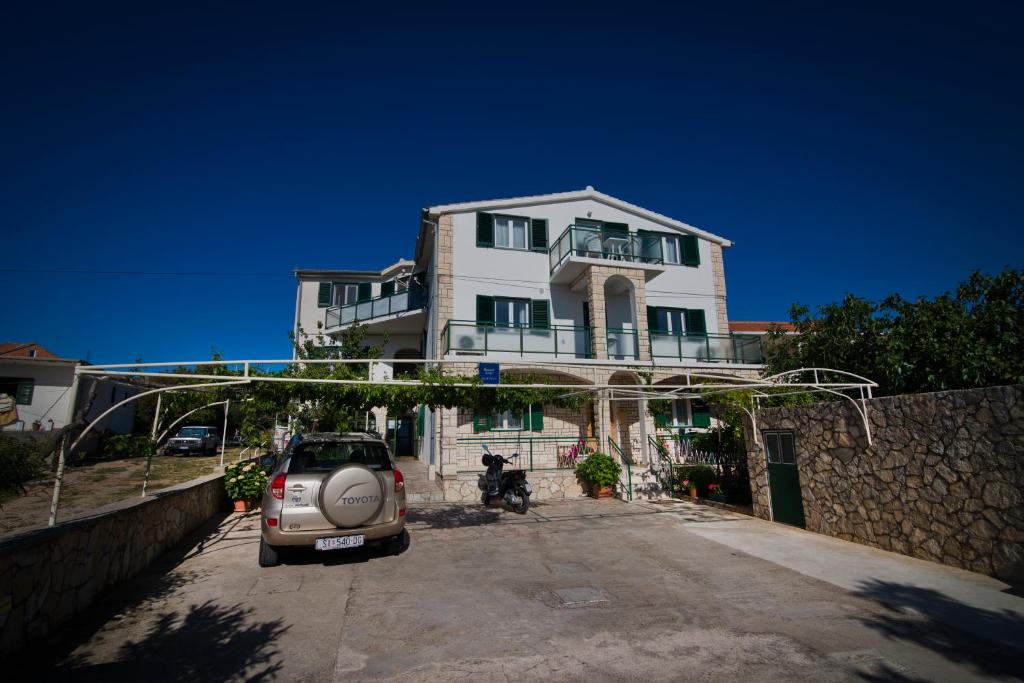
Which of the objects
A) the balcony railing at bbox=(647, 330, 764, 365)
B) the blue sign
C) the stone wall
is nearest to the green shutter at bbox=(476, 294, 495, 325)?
the balcony railing at bbox=(647, 330, 764, 365)

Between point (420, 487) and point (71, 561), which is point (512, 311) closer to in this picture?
point (420, 487)

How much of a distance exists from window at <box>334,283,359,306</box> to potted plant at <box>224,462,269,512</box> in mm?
16044

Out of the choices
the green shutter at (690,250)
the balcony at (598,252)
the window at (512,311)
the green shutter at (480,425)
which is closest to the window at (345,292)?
the window at (512,311)

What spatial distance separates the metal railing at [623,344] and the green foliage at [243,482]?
36.8 ft

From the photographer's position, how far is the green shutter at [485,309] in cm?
1659

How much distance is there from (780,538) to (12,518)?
1314 centimetres

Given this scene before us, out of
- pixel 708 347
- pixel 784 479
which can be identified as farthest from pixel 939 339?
pixel 784 479

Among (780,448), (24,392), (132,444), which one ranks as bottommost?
(780,448)

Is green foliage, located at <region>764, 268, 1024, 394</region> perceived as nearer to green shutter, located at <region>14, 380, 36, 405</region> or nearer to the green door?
the green door

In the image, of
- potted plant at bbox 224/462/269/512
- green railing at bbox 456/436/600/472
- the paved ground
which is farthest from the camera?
green railing at bbox 456/436/600/472

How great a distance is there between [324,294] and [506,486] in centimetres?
1809

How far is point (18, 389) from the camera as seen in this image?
18.7 m

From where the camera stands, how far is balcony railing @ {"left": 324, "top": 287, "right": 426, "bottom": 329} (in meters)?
21.2

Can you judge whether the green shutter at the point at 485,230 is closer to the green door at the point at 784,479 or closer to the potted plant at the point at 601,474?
the potted plant at the point at 601,474
